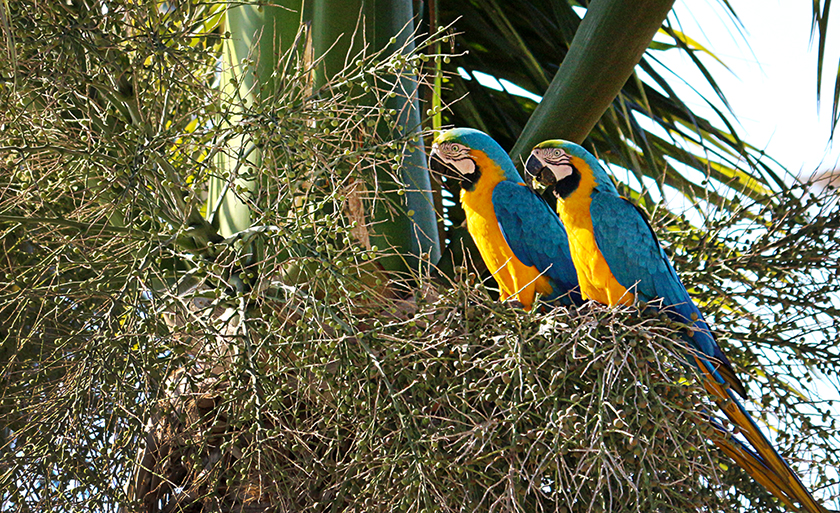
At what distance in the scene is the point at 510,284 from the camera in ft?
4.97

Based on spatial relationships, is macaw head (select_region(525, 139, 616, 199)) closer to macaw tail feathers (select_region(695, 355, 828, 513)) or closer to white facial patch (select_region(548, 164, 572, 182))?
white facial patch (select_region(548, 164, 572, 182))

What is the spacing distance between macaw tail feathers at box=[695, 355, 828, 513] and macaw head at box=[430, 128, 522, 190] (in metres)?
0.52

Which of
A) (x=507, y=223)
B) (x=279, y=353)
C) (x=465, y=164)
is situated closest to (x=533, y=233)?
Result: (x=507, y=223)

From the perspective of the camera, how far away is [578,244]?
4.69ft

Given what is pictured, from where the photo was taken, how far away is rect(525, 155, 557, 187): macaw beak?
4.75 ft

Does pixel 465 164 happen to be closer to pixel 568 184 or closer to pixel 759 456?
pixel 568 184

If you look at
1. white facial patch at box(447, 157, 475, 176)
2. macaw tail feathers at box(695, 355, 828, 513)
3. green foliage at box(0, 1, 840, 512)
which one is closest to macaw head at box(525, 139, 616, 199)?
white facial patch at box(447, 157, 475, 176)

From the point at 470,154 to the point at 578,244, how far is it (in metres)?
0.27

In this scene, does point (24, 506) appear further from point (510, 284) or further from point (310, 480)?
point (510, 284)

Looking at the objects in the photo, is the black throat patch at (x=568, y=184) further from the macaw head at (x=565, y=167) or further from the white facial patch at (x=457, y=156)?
the white facial patch at (x=457, y=156)

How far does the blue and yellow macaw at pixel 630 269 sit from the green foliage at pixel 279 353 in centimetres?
7

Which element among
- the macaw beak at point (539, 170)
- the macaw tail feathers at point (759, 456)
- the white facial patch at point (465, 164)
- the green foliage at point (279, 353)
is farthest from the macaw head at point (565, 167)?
the macaw tail feathers at point (759, 456)

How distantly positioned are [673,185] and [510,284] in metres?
1.20

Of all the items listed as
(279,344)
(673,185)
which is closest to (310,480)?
(279,344)
